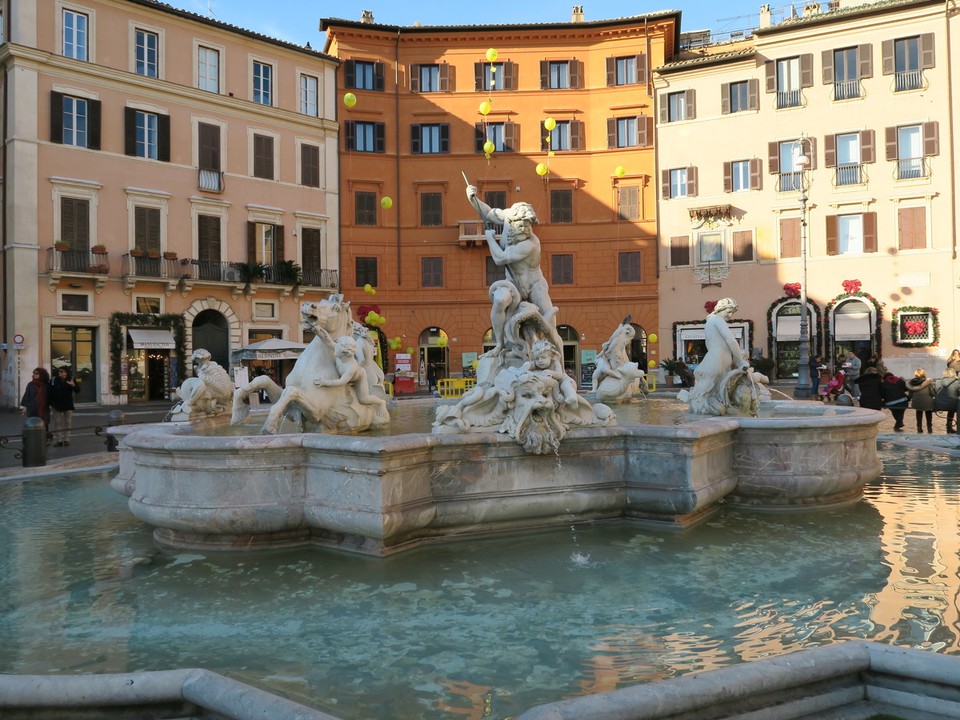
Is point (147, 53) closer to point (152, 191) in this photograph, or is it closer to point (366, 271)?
point (152, 191)

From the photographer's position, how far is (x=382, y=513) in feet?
15.4

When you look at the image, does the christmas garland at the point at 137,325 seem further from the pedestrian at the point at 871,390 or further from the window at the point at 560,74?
the pedestrian at the point at 871,390

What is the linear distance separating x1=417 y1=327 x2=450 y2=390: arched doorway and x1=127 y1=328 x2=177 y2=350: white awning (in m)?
10.6

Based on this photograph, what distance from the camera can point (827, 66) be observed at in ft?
99.5

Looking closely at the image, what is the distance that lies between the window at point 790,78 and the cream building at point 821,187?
50mm

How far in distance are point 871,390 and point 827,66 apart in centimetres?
2272

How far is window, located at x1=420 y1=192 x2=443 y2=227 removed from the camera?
3412 cm

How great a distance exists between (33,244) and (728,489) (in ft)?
81.5

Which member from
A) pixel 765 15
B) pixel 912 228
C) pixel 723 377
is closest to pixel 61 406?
pixel 723 377

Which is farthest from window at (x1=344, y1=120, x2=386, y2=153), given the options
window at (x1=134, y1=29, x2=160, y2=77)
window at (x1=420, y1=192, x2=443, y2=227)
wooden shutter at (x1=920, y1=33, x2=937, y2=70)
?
wooden shutter at (x1=920, y1=33, x2=937, y2=70)

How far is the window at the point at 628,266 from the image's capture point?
3372cm

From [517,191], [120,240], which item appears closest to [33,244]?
[120,240]

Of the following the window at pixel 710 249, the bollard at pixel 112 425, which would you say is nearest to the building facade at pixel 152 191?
the bollard at pixel 112 425

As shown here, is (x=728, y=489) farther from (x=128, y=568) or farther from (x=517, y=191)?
(x=517, y=191)
